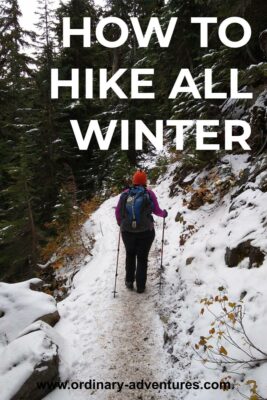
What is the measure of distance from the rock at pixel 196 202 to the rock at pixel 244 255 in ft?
11.7

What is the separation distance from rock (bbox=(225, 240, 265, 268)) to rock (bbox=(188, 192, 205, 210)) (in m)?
3.58

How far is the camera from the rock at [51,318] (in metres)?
7.24

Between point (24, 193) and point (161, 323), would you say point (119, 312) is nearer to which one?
point (161, 323)

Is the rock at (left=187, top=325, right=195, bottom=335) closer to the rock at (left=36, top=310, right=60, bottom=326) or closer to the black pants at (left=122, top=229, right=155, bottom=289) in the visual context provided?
the black pants at (left=122, top=229, right=155, bottom=289)

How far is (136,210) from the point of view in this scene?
26.0 ft

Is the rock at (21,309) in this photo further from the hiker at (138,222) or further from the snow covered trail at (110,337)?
the hiker at (138,222)

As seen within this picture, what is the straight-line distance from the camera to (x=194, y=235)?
948cm

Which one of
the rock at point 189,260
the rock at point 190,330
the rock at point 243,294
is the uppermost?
the rock at point 189,260

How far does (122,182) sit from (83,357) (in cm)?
1493

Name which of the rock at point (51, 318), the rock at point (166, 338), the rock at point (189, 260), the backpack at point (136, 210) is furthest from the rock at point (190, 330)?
the rock at point (51, 318)

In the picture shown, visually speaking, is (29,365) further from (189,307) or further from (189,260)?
(189,260)

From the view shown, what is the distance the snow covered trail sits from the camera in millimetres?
5637

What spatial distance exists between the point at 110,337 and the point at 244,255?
280 centimetres


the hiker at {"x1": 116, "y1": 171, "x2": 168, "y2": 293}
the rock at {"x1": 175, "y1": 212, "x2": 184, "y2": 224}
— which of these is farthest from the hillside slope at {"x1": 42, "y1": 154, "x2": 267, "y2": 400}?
the hiker at {"x1": 116, "y1": 171, "x2": 168, "y2": 293}
